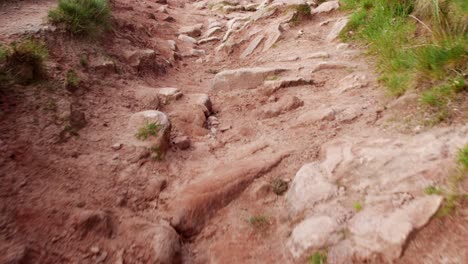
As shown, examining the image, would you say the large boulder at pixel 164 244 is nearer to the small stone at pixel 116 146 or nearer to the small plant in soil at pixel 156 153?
the small plant in soil at pixel 156 153

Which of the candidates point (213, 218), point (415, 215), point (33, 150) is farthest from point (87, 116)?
point (415, 215)

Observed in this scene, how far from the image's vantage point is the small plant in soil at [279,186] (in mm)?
2648

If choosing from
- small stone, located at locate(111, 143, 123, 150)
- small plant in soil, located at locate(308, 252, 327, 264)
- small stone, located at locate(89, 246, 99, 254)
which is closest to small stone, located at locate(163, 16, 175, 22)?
small stone, located at locate(111, 143, 123, 150)

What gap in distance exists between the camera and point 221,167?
303 cm

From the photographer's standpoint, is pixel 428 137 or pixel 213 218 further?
pixel 213 218

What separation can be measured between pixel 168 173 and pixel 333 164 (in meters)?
1.46

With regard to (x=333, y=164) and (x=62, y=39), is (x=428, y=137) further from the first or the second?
(x=62, y=39)

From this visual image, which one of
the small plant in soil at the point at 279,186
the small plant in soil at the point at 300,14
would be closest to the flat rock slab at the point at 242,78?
the small plant in soil at the point at 279,186

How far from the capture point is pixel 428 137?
2375 millimetres

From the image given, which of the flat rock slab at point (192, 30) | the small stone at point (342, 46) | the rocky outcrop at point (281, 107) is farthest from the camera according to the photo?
the flat rock slab at point (192, 30)

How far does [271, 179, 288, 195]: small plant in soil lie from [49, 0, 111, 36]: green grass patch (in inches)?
133

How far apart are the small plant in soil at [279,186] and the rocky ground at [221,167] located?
0.04ft

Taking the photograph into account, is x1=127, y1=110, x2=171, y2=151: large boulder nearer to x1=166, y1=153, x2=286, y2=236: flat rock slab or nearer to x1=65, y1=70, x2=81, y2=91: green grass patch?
x1=166, y1=153, x2=286, y2=236: flat rock slab

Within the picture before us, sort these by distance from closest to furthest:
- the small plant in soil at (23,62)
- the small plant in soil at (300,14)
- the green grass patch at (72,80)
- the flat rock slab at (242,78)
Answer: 1. the small plant in soil at (23,62)
2. the green grass patch at (72,80)
3. the flat rock slab at (242,78)
4. the small plant in soil at (300,14)
